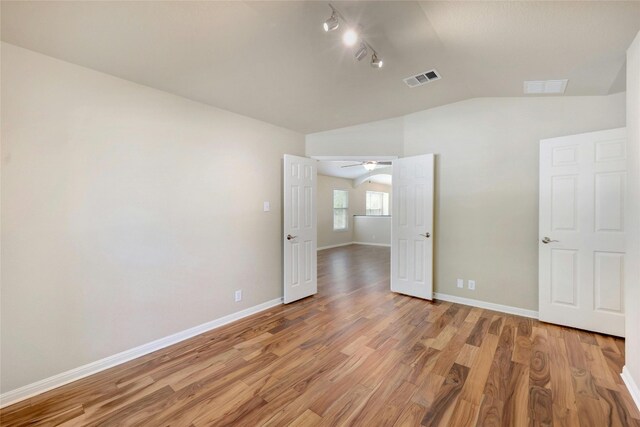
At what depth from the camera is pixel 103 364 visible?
86.8 inches

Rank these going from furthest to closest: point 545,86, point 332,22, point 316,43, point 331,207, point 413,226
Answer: point 331,207
point 413,226
point 545,86
point 316,43
point 332,22

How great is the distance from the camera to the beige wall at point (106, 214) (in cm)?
187

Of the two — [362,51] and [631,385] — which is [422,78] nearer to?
[362,51]

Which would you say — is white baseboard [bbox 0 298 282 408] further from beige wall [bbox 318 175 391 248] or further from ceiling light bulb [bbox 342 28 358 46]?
beige wall [bbox 318 175 391 248]

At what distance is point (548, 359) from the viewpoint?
2.25 m

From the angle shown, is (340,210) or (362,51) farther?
(340,210)

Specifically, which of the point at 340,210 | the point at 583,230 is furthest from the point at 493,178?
the point at 340,210

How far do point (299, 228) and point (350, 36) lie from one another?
98.5 inches

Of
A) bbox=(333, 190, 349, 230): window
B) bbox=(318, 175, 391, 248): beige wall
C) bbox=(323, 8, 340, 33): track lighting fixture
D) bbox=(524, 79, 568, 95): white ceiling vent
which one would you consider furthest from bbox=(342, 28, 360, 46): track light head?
bbox=(333, 190, 349, 230): window

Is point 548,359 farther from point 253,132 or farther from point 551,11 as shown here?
point 253,132

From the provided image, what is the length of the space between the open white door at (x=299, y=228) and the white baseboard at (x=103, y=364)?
2.77 feet

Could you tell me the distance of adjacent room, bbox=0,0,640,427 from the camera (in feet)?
5.73

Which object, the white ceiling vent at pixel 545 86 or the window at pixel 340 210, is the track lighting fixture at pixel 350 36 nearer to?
the white ceiling vent at pixel 545 86

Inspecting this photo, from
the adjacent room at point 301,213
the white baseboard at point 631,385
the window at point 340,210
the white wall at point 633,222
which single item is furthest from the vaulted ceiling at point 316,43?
the window at point 340,210
